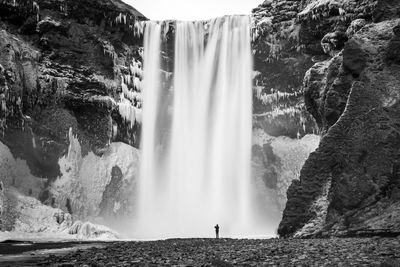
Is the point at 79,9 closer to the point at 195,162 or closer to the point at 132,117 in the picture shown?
the point at 132,117

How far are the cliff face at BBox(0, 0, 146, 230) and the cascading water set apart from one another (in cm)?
260

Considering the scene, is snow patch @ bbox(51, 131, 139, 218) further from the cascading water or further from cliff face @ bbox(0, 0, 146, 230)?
the cascading water

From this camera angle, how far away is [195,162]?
189 feet

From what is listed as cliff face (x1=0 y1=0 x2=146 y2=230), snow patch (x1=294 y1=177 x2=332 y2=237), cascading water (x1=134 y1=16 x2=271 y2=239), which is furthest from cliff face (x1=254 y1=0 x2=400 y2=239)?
cliff face (x1=0 y1=0 x2=146 y2=230)

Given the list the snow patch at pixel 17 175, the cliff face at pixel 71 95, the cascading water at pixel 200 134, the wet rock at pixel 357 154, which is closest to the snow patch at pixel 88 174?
the cliff face at pixel 71 95

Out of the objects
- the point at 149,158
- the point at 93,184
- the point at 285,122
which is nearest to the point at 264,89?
the point at 285,122

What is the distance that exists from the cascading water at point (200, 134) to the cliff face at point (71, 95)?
260cm

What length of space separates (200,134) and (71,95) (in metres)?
17.3

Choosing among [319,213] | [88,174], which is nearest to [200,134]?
[88,174]

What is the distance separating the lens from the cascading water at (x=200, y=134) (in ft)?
182

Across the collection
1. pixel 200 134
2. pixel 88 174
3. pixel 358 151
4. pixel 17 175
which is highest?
pixel 200 134

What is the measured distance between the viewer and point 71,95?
56250mm

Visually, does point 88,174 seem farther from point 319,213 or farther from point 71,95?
point 319,213

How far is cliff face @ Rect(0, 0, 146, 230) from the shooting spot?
167 feet
